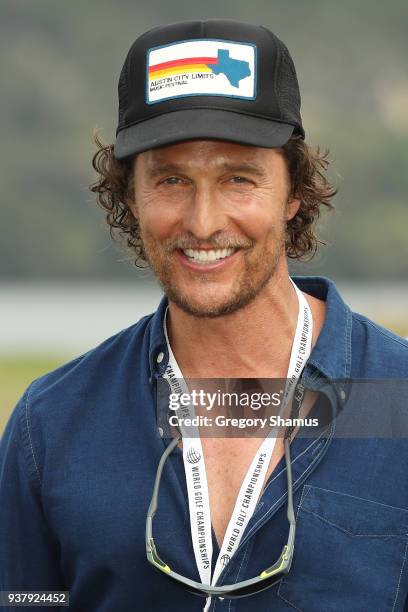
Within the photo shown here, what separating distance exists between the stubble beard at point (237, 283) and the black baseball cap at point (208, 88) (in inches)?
11.1

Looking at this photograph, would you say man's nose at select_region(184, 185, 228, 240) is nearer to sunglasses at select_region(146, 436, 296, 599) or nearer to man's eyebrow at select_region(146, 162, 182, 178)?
man's eyebrow at select_region(146, 162, 182, 178)

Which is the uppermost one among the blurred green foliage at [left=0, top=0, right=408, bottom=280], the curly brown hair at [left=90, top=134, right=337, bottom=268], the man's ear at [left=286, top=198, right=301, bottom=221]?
the blurred green foliage at [left=0, top=0, right=408, bottom=280]

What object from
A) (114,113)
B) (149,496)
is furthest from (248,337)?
(114,113)

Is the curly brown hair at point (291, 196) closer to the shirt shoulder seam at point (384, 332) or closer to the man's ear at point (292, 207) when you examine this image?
the man's ear at point (292, 207)

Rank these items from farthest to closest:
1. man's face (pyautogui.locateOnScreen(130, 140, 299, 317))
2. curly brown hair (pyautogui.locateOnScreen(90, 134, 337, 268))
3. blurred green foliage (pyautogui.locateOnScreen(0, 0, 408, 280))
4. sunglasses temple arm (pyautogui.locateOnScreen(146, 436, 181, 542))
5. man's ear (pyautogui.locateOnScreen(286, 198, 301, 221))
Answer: blurred green foliage (pyautogui.locateOnScreen(0, 0, 408, 280)) < curly brown hair (pyautogui.locateOnScreen(90, 134, 337, 268)) < man's ear (pyautogui.locateOnScreen(286, 198, 301, 221)) < man's face (pyautogui.locateOnScreen(130, 140, 299, 317)) < sunglasses temple arm (pyautogui.locateOnScreen(146, 436, 181, 542))

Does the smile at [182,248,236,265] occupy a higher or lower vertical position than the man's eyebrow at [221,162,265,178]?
lower

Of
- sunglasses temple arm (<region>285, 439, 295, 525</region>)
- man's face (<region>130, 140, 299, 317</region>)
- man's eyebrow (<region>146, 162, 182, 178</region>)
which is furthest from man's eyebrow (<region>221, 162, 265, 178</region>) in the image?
sunglasses temple arm (<region>285, 439, 295, 525</region>)

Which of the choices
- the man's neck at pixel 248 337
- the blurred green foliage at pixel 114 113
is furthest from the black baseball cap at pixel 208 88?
the blurred green foliage at pixel 114 113

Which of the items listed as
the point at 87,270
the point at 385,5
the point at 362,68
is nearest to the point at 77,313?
the point at 87,270

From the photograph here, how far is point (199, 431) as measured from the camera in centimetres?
299

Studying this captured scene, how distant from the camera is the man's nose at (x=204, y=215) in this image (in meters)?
2.82

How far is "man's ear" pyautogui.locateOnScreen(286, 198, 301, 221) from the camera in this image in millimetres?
3260

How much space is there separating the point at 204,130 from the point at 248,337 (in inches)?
24.3

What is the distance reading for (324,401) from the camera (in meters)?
2.92
